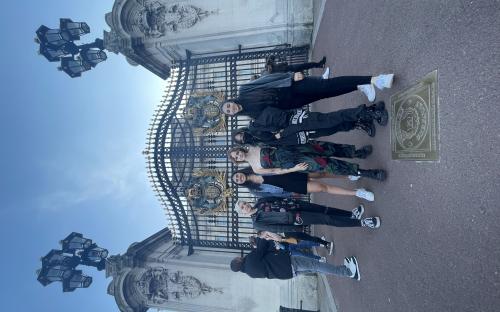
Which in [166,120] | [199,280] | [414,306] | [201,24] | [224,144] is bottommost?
[199,280]

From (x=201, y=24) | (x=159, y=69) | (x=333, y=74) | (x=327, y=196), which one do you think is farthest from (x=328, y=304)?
(x=159, y=69)

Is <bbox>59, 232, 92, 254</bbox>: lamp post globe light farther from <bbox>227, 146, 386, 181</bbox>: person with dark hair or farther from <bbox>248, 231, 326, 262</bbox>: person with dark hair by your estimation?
<bbox>227, 146, 386, 181</bbox>: person with dark hair

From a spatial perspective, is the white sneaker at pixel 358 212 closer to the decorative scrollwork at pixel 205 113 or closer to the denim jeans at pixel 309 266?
the denim jeans at pixel 309 266

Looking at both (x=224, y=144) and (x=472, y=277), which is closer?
(x=472, y=277)

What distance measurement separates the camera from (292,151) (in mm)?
4566

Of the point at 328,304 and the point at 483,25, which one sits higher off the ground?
the point at 483,25

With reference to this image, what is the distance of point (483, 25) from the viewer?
7.57 ft

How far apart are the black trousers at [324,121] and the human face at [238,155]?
2.38ft

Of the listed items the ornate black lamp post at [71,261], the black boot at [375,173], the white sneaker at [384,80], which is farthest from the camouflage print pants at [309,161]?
the ornate black lamp post at [71,261]

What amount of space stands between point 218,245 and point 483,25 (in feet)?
30.6

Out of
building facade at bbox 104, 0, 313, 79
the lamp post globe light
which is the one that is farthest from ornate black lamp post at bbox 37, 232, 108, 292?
building facade at bbox 104, 0, 313, 79

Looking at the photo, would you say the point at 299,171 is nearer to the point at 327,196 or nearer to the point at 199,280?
the point at 327,196

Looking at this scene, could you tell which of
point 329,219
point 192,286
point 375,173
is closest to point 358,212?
point 329,219

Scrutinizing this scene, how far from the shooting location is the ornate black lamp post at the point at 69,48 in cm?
1038
